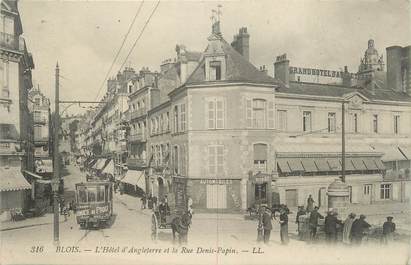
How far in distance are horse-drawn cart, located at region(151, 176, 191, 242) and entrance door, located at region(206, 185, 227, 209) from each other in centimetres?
139

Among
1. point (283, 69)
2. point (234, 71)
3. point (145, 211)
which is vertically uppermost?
point (283, 69)

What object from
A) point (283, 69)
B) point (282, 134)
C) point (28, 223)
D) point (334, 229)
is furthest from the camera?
point (283, 69)

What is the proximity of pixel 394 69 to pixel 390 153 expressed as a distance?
207 inches

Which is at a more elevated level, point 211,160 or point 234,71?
point 234,71

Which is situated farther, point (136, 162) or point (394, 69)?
point (136, 162)

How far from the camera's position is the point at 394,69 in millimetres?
22328

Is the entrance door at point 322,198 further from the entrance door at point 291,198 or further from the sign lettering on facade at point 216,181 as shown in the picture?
the sign lettering on facade at point 216,181

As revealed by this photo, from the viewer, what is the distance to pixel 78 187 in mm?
18906

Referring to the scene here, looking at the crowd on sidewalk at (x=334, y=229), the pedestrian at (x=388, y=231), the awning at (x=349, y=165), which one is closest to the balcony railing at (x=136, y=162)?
the awning at (x=349, y=165)

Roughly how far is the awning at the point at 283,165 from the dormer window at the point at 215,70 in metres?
5.66

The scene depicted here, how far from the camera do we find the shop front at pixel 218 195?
2144cm

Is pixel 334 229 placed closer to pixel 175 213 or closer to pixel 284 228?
pixel 284 228

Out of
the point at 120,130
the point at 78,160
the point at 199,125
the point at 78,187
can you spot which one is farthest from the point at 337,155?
the point at 78,160

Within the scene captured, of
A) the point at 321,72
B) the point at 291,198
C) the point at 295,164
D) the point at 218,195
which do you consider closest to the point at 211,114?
the point at 218,195
